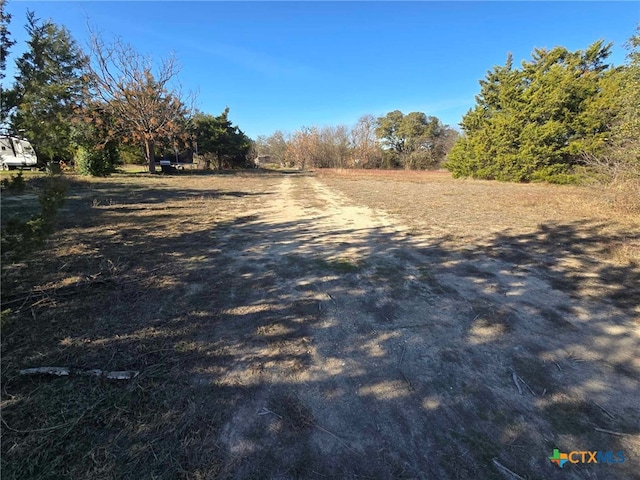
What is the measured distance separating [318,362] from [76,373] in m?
1.60

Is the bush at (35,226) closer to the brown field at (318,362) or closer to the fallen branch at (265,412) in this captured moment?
the brown field at (318,362)

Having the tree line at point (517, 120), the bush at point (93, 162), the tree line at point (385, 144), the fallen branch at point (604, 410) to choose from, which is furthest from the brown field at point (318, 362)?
the tree line at point (385, 144)

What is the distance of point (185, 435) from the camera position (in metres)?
1.45

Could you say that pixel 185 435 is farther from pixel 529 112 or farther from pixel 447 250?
pixel 529 112

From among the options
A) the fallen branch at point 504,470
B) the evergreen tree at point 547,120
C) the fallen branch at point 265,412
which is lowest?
the fallen branch at point 504,470

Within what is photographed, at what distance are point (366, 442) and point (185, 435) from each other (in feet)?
3.16

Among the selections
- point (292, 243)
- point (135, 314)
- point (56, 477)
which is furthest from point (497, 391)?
point (292, 243)

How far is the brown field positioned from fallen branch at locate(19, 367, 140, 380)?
0.05 m

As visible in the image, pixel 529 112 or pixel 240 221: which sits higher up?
pixel 529 112

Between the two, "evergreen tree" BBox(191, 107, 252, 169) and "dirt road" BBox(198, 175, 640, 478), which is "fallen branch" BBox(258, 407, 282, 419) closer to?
"dirt road" BBox(198, 175, 640, 478)

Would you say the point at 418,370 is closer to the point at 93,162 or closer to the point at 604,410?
the point at 604,410

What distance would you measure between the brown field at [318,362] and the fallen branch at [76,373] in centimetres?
5

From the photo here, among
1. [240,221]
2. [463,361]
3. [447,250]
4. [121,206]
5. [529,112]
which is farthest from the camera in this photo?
[529,112]

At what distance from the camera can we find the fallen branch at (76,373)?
5.82 feet
